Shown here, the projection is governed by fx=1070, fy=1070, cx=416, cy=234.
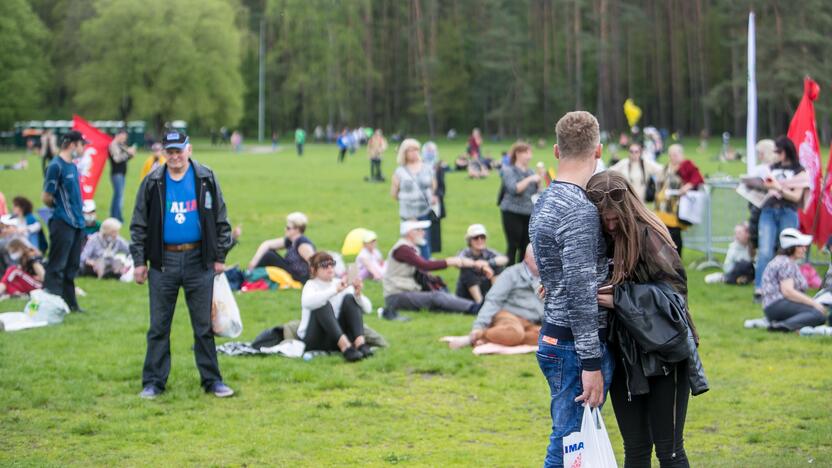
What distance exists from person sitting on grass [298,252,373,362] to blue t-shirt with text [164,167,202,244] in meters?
1.84

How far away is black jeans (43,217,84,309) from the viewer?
36.8ft

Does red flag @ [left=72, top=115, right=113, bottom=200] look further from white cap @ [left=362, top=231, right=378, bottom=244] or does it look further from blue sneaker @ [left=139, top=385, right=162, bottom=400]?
blue sneaker @ [left=139, top=385, right=162, bottom=400]

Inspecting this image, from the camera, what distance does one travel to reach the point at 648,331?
4137 mm

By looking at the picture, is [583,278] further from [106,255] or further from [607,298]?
[106,255]

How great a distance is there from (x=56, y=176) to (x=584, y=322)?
26.6ft

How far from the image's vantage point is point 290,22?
82.8 metres

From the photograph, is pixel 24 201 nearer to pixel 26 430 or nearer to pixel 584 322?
pixel 26 430

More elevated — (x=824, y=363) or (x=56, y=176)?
(x=56, y=176)

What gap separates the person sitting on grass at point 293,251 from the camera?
13.0 meters

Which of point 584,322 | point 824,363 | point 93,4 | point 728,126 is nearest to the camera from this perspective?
point 584,322

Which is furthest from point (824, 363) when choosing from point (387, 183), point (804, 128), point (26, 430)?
point (387, 183)

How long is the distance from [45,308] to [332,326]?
11.6ft

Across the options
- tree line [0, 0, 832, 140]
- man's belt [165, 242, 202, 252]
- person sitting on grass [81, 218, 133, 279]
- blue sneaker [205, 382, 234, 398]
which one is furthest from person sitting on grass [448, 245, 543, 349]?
tree line [0, 0, 832, 140]

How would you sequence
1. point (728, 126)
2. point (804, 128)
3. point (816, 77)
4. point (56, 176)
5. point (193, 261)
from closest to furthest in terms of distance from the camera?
1. point (193, 261)
2. point (56, 176)
3. point (804, 128)
4. point (816, 77)
5. point (728, 126)
